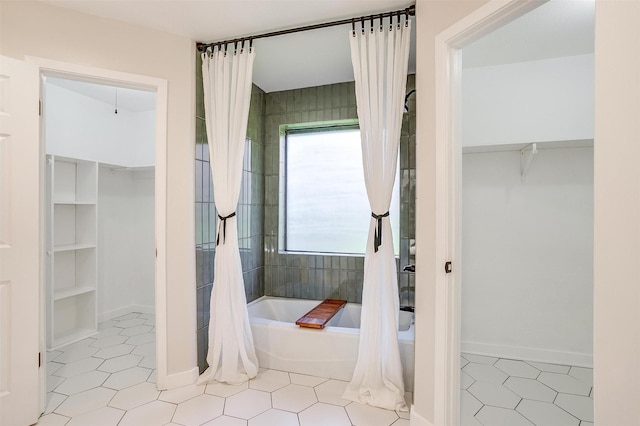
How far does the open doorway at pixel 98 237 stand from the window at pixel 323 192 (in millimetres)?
1353

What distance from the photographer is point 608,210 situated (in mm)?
833

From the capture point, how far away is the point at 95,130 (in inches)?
129

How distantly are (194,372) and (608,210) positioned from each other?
2453 millimetres

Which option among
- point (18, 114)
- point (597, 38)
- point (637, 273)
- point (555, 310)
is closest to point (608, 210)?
point (637, 273)

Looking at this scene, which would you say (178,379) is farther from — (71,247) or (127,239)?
(127,239)

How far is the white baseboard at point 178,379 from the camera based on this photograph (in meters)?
2.12

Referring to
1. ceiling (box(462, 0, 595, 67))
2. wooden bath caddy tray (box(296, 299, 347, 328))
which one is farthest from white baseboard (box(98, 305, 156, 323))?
ceiling (box(462, 0, 595, 67))

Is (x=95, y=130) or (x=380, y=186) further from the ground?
(x=95, y=130)

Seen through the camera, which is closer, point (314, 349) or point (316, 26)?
point (316, 26)

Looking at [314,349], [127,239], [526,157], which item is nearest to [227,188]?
[314,349]

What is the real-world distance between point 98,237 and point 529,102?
4.38 m

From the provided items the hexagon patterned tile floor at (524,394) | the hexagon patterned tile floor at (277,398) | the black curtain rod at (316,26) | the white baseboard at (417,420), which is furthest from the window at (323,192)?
the white baseboard at (417,420)

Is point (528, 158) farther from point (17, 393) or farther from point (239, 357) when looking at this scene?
point (17, 393)

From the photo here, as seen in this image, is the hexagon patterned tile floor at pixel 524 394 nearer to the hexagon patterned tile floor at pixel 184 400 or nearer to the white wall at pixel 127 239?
the hexagon patterned tile floor at pixel 184 400
